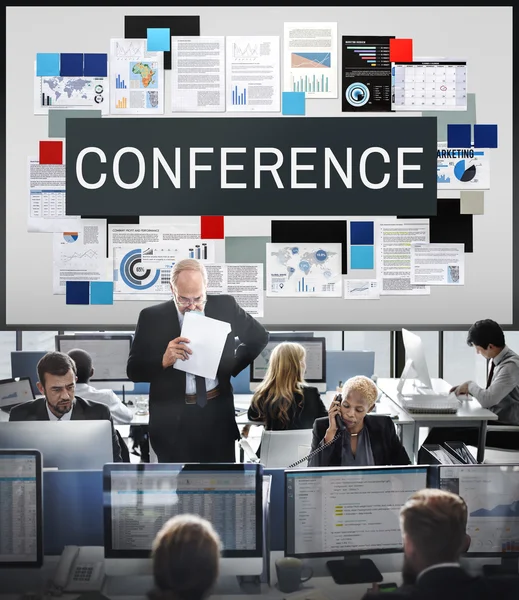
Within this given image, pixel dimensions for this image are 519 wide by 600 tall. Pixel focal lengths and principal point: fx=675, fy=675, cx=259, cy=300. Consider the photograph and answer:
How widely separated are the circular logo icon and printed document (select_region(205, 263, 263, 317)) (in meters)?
1.16

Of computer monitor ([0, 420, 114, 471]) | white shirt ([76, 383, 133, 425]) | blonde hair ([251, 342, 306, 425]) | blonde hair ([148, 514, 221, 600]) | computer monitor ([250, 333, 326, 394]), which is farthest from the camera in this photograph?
computer monitor ([250, 333, 326, 394])

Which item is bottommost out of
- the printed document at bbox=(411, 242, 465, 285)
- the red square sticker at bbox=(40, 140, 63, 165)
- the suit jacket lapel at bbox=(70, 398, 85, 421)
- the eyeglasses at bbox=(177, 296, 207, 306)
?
the suit jacket lapel at bbox=(70, 398, 85, 421)

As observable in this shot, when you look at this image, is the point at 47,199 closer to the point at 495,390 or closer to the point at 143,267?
the point at 143,267

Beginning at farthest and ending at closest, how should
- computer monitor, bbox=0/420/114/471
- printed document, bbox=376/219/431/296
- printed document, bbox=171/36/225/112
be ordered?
printed document, bbox=376/219/431/296 → printed document, bbox=171/36/225/112 → computer monitor, bbox=0/420/114/471

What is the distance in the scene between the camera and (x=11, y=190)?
13.7 feet

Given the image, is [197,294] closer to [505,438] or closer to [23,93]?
[23,93]

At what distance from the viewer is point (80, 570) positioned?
2271 mm

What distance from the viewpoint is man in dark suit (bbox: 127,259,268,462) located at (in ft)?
11.5

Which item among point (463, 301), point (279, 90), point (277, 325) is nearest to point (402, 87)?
point (279, 90)

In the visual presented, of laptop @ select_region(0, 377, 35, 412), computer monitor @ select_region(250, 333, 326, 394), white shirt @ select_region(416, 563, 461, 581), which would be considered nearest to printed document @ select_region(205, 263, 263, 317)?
computer monitor @ select_region(250, 333, 326, 394)

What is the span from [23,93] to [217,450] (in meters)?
2.49

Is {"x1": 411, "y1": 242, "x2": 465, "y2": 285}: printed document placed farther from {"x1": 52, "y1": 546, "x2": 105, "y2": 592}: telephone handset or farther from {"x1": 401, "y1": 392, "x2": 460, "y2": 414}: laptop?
{"x1": 52, "y1": 546, "x2": 105, "y2": 592}: telephone handset

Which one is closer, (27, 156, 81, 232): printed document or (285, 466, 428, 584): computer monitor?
(285, 466, 428, 584): computer monitor

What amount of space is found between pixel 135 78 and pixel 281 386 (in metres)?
2.06
